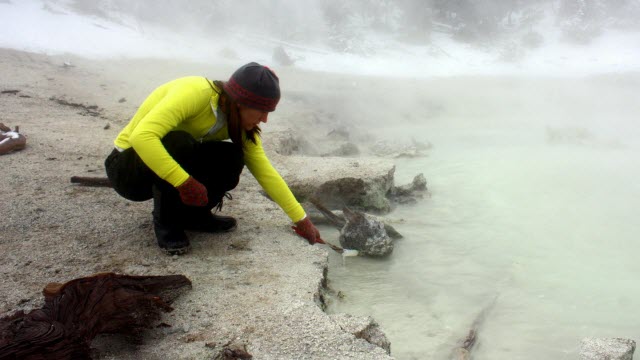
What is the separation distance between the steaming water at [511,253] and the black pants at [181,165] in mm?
827

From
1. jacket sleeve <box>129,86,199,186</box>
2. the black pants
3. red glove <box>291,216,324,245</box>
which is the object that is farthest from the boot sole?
red glove <box>291,216,324,245</box>

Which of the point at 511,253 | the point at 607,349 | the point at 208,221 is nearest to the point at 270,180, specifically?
the point at 208,221

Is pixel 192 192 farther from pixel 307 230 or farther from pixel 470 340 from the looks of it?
pixel 470 340

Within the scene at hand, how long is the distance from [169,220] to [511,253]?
224cm

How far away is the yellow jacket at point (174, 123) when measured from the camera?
A: 194cm

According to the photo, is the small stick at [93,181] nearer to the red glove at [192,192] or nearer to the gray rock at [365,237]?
the red glove at [192,192]

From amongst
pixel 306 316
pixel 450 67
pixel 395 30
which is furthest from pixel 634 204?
pixel 395 30

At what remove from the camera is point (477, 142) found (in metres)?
6.33

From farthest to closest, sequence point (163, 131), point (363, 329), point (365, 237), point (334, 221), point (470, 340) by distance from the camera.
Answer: point (334, 221)
point (365, 237)
point (470, 340)
point (163, 131)
point (363, 329)

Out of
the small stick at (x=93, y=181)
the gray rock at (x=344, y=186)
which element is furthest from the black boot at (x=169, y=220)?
the gray rock at (x=344, y=186)

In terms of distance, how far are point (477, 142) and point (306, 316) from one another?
5021 millimetres

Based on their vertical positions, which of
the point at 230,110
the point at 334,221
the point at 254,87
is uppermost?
the point at 254,87

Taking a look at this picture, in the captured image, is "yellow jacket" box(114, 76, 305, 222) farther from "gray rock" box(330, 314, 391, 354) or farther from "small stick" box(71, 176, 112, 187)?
"small stick" box(71, 176, 112, 187)

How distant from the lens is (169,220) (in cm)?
232
